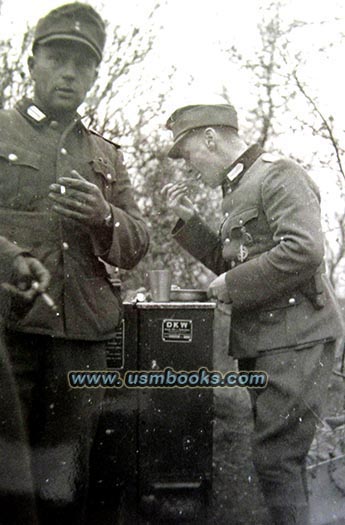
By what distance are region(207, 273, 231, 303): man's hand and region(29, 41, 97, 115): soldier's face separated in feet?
1.57

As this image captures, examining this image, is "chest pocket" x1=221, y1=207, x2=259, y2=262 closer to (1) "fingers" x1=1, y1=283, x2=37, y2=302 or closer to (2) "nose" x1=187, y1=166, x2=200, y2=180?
(2) "nose" x1=187, y1=166, x2=200, y2=180

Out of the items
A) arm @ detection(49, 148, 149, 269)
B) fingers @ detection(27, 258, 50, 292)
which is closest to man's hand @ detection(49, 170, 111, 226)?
arm @ detection(49, 148, 149, 269)

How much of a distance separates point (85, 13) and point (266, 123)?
0.46 metres

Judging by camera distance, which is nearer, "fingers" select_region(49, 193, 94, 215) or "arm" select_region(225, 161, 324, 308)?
"fingers" select_region(49, 193, 94, 215)

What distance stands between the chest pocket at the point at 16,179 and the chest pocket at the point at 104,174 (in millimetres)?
123

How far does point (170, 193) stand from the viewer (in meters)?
1.54

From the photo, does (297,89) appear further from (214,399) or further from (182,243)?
(214,399)

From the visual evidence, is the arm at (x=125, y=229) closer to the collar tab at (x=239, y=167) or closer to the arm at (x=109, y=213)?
the arm at (x=109, y=213)

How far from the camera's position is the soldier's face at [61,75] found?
4.50 ft

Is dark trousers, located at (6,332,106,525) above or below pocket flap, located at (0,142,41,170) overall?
below

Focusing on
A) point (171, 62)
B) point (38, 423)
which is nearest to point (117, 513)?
point (38, 423)

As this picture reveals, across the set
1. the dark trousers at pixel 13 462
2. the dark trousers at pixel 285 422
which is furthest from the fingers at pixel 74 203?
the dark trousers at pixel 285 422

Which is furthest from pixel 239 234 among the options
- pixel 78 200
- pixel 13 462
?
pixel 13 462

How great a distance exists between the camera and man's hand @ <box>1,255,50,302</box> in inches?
54.1
